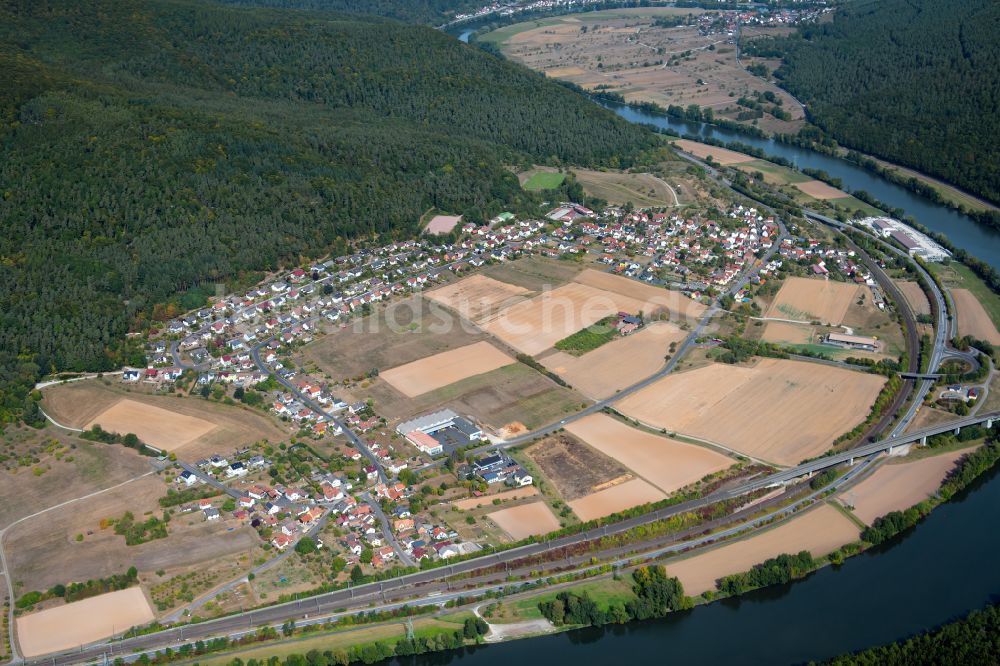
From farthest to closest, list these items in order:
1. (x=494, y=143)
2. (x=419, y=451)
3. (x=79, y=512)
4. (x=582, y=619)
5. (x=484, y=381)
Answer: (x=494, y=143) → (x=484, y=381) → (x=419, y=451) → (x=79, y=512) → (x=582, y=619)

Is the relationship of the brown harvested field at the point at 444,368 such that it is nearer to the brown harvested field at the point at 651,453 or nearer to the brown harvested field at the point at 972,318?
the brown harvested field at the point at 651,453

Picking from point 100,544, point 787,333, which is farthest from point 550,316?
point 100,544

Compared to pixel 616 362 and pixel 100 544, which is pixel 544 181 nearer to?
pixel 616 362

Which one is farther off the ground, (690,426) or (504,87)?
(504,87)

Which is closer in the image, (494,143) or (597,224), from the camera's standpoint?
(597,224)

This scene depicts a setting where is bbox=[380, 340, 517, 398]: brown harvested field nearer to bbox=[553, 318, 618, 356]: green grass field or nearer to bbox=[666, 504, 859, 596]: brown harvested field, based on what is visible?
bbox=[553, 318, 618, 356]: green grass field

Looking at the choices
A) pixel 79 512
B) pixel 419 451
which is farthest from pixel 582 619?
pixel 79 512

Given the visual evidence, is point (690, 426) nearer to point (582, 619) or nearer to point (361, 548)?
point (582, 619)
